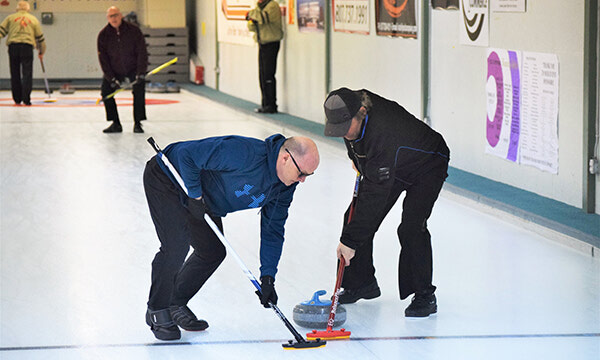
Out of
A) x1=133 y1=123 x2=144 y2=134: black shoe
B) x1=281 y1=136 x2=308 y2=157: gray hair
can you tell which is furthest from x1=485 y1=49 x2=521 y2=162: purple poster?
x1=133 y1=123 x2=144 y2=134: black shoe

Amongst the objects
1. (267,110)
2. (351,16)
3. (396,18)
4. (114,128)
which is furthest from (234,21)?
(396,18)

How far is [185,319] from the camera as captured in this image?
4.75 meters

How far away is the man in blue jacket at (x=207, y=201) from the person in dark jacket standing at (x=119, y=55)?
25.6 feet

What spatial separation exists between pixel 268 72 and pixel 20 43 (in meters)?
4.75

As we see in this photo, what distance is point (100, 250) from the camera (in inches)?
254

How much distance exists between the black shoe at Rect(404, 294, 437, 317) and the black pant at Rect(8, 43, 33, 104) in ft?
40.1

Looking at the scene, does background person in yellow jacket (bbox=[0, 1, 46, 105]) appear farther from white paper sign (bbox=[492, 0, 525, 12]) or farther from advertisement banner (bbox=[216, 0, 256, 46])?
white paper sign (bbox=[492, 0, 525, 12])

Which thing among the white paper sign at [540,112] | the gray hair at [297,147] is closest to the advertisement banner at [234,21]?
the white paper sign at [540,112]

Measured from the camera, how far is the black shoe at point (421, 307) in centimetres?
498

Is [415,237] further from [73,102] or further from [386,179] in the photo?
[73,102]

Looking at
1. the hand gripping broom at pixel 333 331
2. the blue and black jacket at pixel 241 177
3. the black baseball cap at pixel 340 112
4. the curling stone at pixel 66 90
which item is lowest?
the hand gripping broom at pixel 333 331

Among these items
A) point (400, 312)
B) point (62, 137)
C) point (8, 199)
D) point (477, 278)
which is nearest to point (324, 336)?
point (400, 312)

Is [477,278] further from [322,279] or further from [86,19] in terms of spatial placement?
[86,19]

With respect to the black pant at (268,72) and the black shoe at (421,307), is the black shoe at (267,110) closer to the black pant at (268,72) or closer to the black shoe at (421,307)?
the black pant at (268,72)
